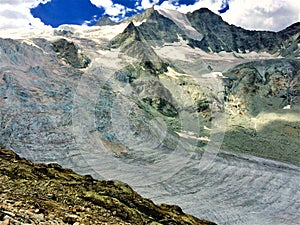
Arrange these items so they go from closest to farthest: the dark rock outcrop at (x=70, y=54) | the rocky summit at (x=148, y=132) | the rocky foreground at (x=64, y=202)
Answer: the rocky foreground at (x=64, y=202) < the rocky summit at (x=148, y=132) < the dark rock outcrop at (x=70, y=54)

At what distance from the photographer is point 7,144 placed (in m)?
50.2

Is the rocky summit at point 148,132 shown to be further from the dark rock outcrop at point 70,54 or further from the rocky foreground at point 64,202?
the dark rock outcrop at point 70,54

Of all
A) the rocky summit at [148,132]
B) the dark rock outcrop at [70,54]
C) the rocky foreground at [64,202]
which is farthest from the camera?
the dark rock outcrop at [70,54]

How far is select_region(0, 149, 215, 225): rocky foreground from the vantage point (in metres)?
14.6

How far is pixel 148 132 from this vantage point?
65.1 m

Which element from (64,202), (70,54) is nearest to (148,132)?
(70,54)

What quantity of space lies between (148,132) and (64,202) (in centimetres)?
4684

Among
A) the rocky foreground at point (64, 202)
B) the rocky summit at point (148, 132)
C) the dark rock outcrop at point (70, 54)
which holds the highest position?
the dark rock outcrop at point (70, 54)

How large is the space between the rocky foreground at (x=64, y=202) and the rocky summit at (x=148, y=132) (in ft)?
0.71

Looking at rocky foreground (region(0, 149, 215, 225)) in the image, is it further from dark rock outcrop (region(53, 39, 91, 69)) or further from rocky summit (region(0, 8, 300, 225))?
dark rock outcrop (region(53, 39, 91, 69))

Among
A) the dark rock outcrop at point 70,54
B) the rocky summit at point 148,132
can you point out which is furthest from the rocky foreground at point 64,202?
the dark rock outcrop at point 70,54

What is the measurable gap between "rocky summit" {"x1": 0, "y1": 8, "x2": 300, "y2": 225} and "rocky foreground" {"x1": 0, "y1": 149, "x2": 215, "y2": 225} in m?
0.22

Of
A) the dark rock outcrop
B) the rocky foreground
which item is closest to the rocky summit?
the rocky foreground

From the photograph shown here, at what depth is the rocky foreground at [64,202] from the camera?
1464cm
